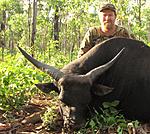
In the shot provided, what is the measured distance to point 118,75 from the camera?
4969mm

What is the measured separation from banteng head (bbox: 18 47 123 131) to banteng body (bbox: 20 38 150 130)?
0.01 m

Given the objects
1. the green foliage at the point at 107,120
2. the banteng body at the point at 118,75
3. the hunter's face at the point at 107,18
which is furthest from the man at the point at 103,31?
the green foliage at the point at 107,120

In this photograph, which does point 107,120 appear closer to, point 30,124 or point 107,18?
point 30,124

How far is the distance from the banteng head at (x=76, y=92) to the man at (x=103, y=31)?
1.47 metres

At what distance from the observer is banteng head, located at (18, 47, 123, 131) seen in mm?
4332

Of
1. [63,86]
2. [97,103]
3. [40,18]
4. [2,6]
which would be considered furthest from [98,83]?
[2,6]

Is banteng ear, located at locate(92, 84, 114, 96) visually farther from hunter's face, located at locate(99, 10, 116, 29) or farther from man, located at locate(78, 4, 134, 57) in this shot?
hunter's face, located at locate(99, 10, 116, 29)

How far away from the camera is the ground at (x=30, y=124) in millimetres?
4602

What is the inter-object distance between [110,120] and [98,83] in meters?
0.54

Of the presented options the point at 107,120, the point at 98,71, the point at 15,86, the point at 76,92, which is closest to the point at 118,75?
the point at 98,71

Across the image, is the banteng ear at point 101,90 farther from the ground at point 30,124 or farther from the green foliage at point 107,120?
the ground at point 30,124

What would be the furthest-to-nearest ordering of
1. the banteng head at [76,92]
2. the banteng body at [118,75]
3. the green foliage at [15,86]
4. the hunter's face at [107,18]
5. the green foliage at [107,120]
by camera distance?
the hunter's face at [107,18] → the green foliage at [15,86] → the banteng body at [118,75] → the green foliage at [107,120] → the banteng head at [76,92]

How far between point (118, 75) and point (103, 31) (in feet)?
4.20

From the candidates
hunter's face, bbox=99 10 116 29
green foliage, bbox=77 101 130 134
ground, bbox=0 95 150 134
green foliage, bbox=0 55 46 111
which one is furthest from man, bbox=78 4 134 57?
green foliage, bbox=77 101 130 134
